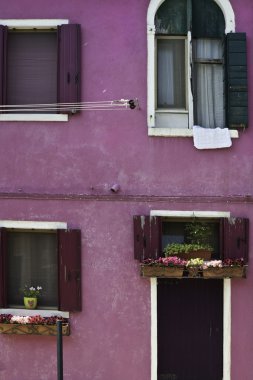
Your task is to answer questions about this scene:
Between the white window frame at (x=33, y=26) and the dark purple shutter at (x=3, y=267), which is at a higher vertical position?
the white window frame at (x=33, y=26)

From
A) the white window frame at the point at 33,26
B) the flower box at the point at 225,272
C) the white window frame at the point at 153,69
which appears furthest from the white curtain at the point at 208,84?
the flower box at the point at 225,272

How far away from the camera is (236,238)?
876 centimetres

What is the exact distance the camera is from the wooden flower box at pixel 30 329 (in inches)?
348

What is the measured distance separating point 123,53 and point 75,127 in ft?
4.71

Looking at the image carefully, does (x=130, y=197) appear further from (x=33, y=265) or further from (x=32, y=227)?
(x=33, y=265)

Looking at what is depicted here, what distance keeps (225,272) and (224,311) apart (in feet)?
2.46

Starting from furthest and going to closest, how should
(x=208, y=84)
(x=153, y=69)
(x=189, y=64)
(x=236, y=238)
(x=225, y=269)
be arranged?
(x=208, y=84), (x=189, y=64), (x=153, y=69), (x=236, y=238), (x=225, y=269)

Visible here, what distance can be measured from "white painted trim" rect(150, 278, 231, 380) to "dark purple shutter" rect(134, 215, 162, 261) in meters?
0.46

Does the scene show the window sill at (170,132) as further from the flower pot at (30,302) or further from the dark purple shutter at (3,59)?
the flower pot at (30,302)

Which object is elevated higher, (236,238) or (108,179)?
(108,179)

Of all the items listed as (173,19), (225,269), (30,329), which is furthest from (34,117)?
(225,269)

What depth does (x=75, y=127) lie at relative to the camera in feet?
29.6

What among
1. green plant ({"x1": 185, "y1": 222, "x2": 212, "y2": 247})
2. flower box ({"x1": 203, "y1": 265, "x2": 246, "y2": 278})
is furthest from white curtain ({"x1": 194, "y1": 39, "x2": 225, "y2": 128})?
flower box ({"x1": 203, "y1": 265, "x2": 246, "y2": 278})

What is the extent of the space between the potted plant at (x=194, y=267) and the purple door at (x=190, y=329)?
1.58ft
